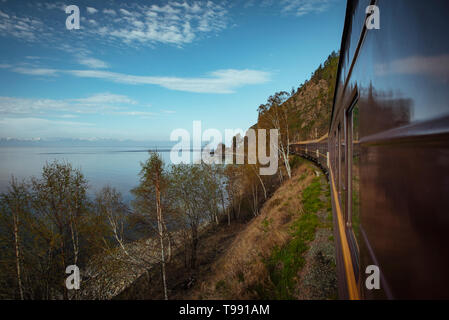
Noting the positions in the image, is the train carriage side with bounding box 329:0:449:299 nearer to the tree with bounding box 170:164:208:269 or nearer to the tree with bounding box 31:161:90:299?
the tree with bounding box 170:164:208:269

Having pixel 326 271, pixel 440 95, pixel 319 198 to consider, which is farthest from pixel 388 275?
pixel 319 198

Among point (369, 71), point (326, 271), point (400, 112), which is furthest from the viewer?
point (326, 271)

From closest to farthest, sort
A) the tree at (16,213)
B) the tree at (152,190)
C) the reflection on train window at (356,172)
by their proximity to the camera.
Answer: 1. the reflection on train window at (356,172)
2. the tree at (16,213)
3. the tree at (152,190)

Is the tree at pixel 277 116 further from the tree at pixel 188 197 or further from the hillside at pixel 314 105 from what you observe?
the hillside at pixel 314 105

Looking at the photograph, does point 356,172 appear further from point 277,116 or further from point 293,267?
point 277,116

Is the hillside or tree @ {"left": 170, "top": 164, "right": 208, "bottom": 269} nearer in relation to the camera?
tree @ {"left": 170, "top": 164, "right": 208, "bottom": 269}

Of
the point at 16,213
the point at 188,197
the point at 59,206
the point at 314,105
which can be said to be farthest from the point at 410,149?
the point at 314,105

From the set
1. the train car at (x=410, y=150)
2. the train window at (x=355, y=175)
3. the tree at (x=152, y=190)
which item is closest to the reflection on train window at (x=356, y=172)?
the train window at (x=355, y=175)

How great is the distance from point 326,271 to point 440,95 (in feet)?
18.1

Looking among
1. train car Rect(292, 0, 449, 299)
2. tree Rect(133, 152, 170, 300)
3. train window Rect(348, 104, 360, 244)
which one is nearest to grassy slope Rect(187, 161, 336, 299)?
train window Rect(348, 104, 360, 244)

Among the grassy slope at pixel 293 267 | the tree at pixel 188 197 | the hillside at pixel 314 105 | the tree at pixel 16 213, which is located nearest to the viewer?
the grassy slope at pixel 293 267

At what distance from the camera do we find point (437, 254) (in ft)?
1.95

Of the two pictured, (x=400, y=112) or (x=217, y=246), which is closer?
(x=400, y=112)
